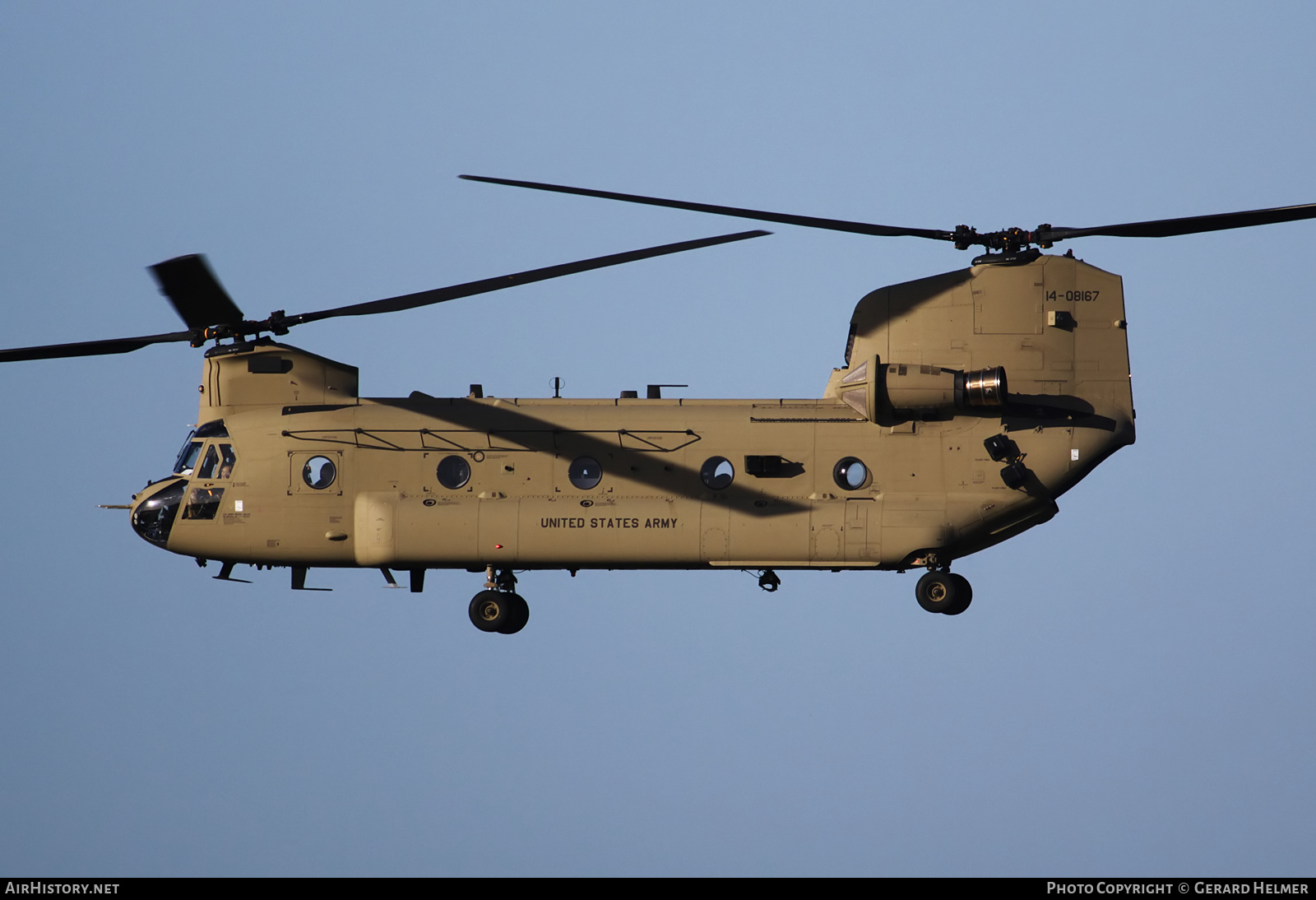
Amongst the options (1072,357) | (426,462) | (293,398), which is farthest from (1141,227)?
(293,398)

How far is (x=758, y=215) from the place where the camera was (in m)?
34.7

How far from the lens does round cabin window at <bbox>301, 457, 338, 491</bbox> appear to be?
3788cm

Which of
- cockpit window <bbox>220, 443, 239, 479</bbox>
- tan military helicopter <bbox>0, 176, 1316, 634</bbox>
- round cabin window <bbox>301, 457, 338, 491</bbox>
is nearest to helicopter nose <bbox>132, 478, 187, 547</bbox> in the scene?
tan military helicopter <bbox>0, 176, 1316, 634</bbox>

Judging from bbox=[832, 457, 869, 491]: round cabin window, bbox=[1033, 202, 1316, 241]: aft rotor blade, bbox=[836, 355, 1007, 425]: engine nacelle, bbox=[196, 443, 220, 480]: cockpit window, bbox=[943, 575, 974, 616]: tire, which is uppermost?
bbox=[1033, 202, 1316, 241]: aft rotor blade

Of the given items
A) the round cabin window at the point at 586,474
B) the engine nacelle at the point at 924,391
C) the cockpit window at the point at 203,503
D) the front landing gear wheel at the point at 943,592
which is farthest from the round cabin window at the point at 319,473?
the front landing gear wheel at the point at 943,592

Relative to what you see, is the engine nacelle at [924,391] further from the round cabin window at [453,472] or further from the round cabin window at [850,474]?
the round cabin window at [453,472]

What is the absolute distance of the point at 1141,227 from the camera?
3434 centimetres

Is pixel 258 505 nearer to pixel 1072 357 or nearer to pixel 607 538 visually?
pixel 607 538

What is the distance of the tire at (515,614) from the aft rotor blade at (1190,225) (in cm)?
1231

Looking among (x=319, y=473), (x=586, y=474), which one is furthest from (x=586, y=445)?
(x=319, y=473)

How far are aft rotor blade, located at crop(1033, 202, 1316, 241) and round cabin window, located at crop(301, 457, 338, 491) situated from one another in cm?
1431

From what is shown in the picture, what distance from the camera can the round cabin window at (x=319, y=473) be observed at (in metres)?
37.9

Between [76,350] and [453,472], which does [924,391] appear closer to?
[453,472]

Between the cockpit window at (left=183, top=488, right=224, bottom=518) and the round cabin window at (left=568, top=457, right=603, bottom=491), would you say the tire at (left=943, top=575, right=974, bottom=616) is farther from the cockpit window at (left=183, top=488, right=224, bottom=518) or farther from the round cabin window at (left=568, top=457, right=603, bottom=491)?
the cockpit window at (left=183, top=488, right=224, bottom=518)
